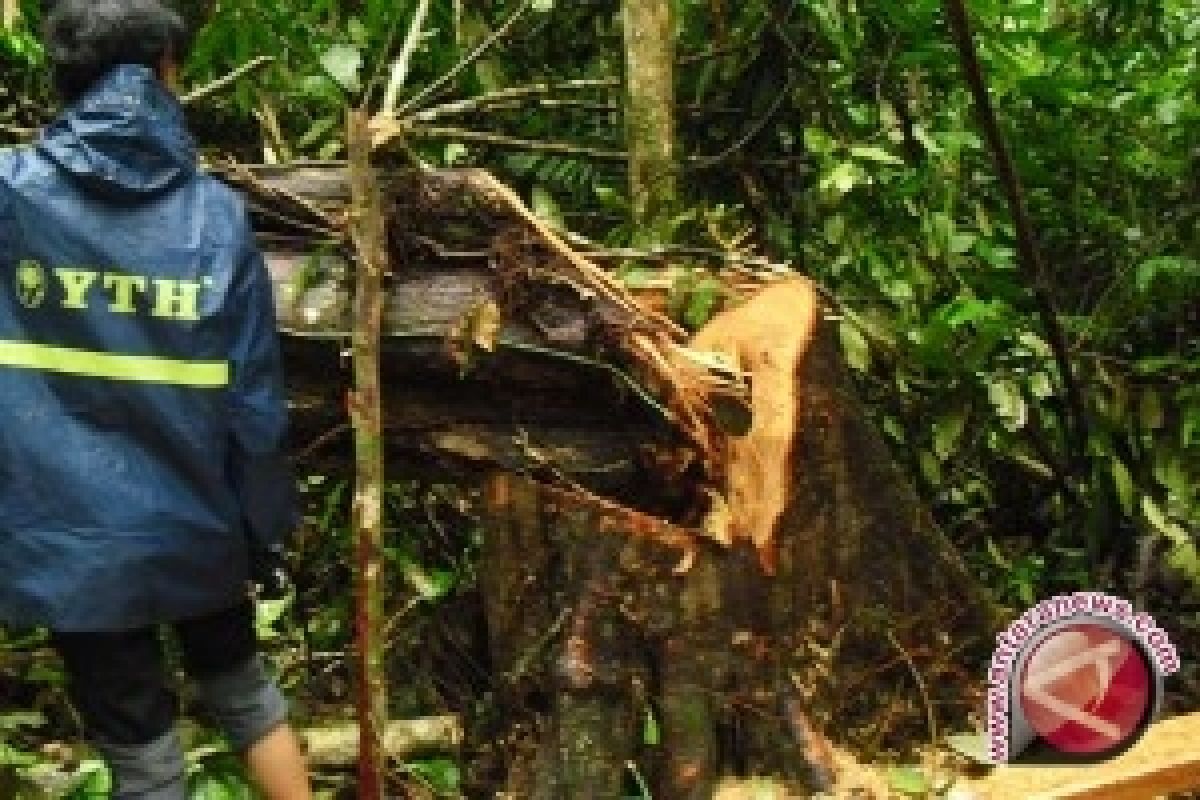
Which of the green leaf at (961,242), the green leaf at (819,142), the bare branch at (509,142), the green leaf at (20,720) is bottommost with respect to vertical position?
the green leaf at (20,720)

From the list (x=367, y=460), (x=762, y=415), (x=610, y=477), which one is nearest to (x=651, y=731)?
(x=610, y=477)

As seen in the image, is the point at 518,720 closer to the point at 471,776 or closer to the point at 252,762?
the point at 471,776

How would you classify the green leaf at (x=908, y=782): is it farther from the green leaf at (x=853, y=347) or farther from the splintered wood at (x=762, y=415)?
the green leaf at (x=853, y=347)

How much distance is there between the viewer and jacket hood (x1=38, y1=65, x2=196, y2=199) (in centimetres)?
284

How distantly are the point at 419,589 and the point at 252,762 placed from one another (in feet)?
3.00

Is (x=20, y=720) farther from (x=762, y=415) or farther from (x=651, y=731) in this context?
(x=762, y=415)

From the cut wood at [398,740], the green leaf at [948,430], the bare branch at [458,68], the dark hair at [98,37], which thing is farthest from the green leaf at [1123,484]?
the dark hair at [98,37]

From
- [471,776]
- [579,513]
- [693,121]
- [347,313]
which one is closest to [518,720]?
[471,776]

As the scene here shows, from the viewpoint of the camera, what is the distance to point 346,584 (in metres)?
4.64

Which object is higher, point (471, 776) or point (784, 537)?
point (784, 537)

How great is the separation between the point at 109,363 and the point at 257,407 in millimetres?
294

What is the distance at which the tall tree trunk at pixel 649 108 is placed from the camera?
4457 millimetres

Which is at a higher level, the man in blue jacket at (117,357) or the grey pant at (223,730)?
the man in blue jacket at (117,357)

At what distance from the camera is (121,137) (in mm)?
2848
